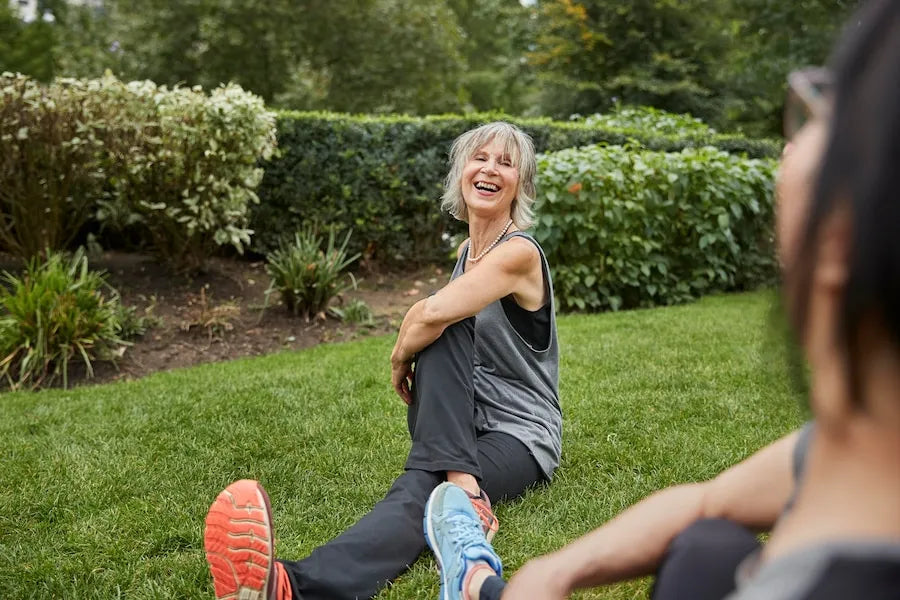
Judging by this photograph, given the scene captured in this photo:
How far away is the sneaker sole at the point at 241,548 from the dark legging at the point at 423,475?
153 mm

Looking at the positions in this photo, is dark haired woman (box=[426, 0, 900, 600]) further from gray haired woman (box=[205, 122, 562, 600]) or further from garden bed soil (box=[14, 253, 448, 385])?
garden bed soil (box=[14, 253, 448, 385])

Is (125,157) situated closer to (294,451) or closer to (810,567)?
(294,451)

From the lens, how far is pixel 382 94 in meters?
17.9

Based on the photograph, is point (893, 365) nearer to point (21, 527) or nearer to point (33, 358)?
point (21, 527)

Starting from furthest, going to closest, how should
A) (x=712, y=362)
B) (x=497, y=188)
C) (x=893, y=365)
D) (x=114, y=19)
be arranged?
1. (x=114, y=19)
2. (x=712, y=362)
3. (x=497, y=188)
4. (x=893, y=365)

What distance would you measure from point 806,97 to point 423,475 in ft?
5.49

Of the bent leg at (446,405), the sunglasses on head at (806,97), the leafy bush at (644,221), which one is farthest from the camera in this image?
the leafy bush at (644,221)

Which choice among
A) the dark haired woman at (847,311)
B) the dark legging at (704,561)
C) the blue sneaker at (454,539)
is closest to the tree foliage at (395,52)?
the blue sneaker at (454,539)

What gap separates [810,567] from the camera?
0.65m

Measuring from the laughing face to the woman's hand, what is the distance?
602 mm

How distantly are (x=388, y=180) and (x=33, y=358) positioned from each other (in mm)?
3829

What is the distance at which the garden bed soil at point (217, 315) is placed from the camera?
526 centimetres

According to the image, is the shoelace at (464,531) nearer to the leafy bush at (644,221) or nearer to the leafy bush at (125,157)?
the leafy bush at (644,221)

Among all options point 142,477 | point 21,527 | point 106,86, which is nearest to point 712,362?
point 142,477
